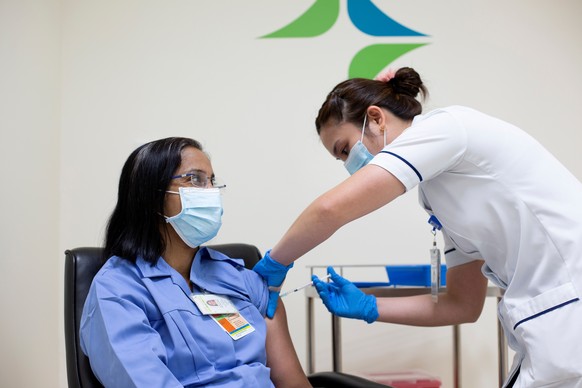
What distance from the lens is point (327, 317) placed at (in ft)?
9.06

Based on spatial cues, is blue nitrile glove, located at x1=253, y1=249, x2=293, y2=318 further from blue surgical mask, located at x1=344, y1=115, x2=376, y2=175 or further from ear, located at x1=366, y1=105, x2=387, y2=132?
ear, located at x1=366, y1=105, x2=387, y2=132

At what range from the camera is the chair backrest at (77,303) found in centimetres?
133

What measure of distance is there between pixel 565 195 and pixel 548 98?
1846 mm

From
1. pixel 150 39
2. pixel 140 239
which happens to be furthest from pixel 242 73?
pixel 140 239

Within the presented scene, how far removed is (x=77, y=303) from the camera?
141 centimetres

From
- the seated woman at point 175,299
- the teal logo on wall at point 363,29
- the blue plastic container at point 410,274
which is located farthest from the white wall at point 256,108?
the seated woman at point 175,299

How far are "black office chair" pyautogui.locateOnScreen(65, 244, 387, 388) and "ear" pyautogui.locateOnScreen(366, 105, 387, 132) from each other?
0.69m

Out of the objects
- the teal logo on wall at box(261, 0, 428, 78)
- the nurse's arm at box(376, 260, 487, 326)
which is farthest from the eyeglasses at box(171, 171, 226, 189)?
the teal logo on wall at box(261, 0, 428, 78)

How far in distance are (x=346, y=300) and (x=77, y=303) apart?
76cm

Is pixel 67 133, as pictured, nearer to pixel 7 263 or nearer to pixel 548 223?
pixel 7 263

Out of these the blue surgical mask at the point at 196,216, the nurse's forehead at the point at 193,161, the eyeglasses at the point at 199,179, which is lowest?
the blue surgical mask at the point at 196,216

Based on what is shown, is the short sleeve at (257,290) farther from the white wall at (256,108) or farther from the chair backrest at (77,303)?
the white wall at (256,108)

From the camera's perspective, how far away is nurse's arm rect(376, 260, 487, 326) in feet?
5.31

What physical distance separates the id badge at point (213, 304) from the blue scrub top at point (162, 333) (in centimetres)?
2
